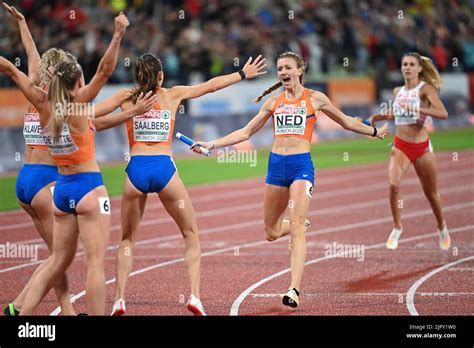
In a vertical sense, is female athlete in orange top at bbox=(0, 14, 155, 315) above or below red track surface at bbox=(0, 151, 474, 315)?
above

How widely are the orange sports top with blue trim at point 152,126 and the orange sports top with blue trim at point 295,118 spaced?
152 centimetres

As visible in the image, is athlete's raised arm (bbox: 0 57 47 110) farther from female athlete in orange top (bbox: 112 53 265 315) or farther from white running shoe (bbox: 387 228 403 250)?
white running shoe (bbox: 387 228 403 250)

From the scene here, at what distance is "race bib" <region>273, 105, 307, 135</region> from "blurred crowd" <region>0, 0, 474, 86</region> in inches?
553

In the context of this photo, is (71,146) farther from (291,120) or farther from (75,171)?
(291,120)

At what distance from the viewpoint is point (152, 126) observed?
943 centimetres

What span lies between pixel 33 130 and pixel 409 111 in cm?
599

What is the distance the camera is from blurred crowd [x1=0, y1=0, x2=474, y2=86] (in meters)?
27.5

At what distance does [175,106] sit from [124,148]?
17.4 metres

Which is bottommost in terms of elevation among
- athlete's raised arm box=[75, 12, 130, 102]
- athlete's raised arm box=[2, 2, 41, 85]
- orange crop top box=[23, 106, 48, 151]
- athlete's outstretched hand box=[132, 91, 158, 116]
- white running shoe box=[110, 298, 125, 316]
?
white running shoe box=[110, 298, 125, 316]

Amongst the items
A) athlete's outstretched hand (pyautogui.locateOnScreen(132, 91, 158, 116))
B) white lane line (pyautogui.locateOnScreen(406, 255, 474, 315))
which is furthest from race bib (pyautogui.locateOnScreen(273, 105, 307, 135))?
white lane line (pyautogui.locateOnScreen(406, 255, 474, 315))

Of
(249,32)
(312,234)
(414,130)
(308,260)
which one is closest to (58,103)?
(308,260)

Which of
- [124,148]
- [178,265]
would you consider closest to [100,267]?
[178,265]
